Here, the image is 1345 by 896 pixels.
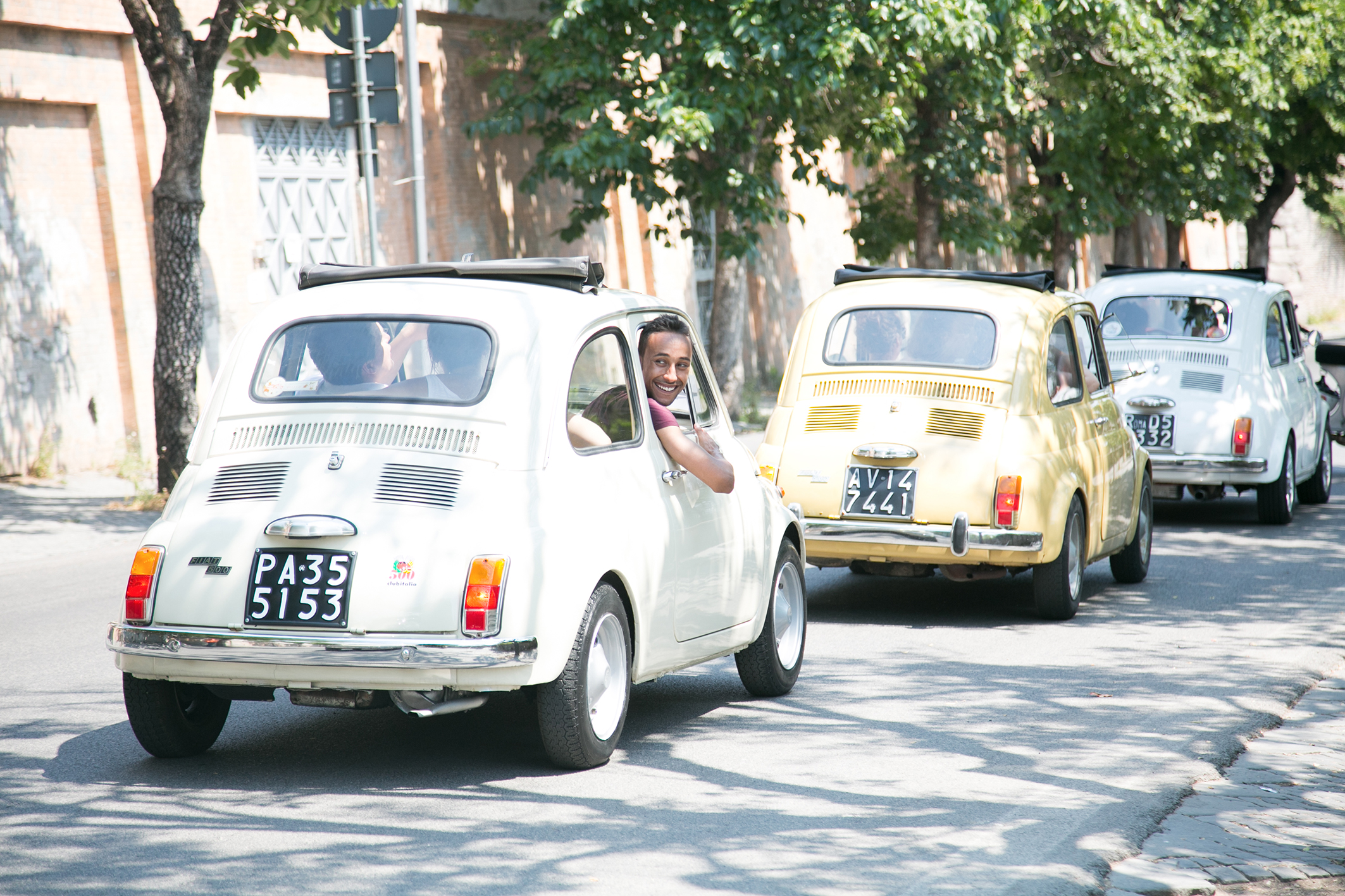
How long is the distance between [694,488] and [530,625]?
1437 mm

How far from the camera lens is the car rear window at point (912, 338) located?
32.0ft

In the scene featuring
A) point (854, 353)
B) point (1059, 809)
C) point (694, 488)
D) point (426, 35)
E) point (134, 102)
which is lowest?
point (1059, 809)

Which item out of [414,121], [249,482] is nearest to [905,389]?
[249,482]

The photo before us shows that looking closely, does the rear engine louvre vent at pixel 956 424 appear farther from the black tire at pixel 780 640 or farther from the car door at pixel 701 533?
the car door at pixel 701 533

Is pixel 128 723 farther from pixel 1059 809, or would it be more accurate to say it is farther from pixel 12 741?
pixel 1059 809

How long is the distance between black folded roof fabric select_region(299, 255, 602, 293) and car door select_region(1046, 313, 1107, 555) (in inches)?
162

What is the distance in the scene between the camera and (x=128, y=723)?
6.84 meters

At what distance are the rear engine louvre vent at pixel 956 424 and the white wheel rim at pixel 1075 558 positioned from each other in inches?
31.6

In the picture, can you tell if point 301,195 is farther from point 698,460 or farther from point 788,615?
point 698,460

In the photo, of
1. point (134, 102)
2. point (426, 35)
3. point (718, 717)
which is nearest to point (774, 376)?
point (426, 35)

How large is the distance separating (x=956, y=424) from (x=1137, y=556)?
7.65 ft

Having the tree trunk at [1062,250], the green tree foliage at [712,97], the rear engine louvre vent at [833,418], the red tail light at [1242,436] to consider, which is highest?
the green tree foliage at [712,97]

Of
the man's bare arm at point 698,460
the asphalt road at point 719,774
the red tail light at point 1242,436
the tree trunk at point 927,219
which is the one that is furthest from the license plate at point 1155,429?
the tree trunk at point 927,219

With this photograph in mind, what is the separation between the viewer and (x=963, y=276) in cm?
1023
